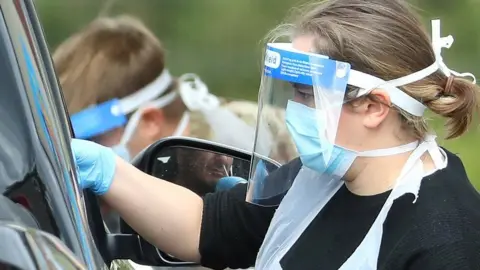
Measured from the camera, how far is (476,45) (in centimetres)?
827

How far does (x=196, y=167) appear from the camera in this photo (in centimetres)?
242

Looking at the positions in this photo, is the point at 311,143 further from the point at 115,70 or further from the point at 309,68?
the point at 115,70

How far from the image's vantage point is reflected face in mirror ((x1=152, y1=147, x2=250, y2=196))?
7.84 feet

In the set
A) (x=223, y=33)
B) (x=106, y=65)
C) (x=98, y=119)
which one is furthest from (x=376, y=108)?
(x=223, y=33)

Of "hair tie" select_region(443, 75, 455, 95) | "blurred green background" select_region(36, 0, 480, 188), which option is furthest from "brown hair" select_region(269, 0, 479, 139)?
"blurred green background" select_region(36, 0, 480, 188)

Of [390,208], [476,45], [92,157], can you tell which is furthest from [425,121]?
[476,45]

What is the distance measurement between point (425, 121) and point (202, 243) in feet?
2.08

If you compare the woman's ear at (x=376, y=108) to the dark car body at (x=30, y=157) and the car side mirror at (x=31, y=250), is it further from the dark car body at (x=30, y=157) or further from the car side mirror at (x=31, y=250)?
the car side mirror at (x=31, y=250)

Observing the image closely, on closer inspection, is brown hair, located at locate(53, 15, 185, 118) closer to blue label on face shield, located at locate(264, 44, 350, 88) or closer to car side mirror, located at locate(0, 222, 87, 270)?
blue label on face shield, located at locate(264, 44, 350, 88)

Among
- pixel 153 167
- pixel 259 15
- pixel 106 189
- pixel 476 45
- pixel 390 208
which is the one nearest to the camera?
pixel 390 208

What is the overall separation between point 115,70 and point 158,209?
1488mm

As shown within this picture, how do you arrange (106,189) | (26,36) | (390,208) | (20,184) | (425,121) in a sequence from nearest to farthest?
(20,184)
(26,36)
(390,208)
(425,121)
(106,189)

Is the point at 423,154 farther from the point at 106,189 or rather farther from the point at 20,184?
the point at 20,184

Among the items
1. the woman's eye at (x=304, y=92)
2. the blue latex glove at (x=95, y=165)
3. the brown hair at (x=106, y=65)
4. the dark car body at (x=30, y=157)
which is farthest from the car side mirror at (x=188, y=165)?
the brown hair at (x=106, y=65)
